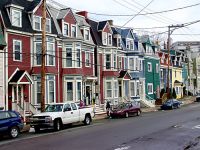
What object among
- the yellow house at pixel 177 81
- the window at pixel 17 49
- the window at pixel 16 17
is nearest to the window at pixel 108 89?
the window at pixel 17 49

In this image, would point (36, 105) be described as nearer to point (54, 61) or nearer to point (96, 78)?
point (54, 61)

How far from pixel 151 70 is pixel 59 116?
40146 millimetres

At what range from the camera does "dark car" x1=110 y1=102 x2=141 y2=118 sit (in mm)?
39125

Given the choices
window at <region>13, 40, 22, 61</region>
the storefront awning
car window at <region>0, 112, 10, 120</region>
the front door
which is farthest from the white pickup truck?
the front door

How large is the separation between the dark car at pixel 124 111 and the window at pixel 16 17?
12.5 m

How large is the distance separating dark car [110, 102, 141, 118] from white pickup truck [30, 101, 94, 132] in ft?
29.5

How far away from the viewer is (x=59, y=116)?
1054 inches

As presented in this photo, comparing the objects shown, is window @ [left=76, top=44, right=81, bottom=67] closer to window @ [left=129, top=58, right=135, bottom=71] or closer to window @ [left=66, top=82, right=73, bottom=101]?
window @ [left=66, top=82, right=73, bottom=101]

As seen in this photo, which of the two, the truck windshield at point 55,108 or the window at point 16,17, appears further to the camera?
the window at point 16,17

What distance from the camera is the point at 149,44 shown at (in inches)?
2584

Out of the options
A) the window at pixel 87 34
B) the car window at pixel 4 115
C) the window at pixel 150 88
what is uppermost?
the window at pixel 87 34

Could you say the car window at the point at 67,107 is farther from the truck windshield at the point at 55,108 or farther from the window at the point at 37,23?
the window at the point at 37,23

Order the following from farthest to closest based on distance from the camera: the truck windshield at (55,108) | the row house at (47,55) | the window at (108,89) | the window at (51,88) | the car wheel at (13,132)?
1. the window at (108,89)
2. the window at (51,88)
3. the row house at (47,55)
4. the truck windshield at (55,108)
5. the car wheel at (13,132)

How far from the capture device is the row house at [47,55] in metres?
33.7
